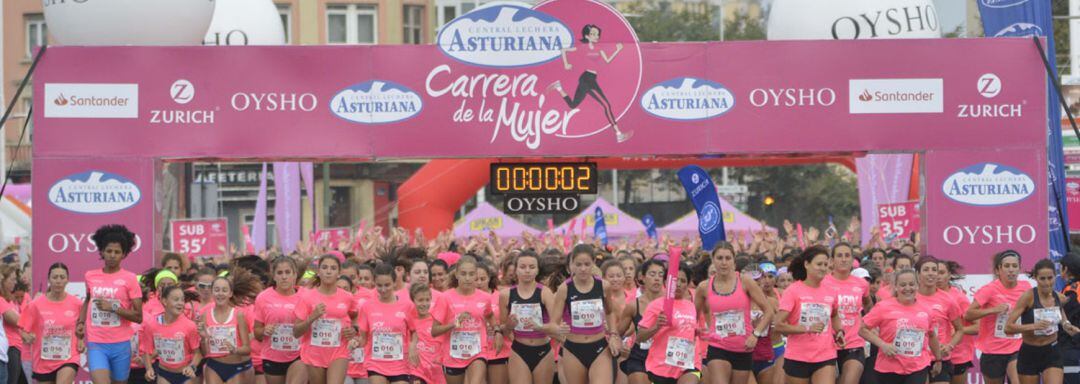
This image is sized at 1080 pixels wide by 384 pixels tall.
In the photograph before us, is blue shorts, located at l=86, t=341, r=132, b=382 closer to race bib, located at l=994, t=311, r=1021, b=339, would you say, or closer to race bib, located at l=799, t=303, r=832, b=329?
race bib, located at l=799, t=303, r=832, b=329

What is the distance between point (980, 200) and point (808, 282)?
381 cm

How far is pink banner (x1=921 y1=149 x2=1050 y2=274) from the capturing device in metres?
16.1

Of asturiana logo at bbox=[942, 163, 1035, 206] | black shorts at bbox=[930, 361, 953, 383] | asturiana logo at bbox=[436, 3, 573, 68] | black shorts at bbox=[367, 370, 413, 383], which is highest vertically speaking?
asturiana logo at bbox=[436, 3, 573, 68]

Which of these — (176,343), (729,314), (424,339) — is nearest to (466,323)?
(424,339)

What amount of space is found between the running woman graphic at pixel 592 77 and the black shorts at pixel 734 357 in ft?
11.4

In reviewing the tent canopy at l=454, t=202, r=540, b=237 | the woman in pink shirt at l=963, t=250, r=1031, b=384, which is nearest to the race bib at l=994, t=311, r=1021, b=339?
the woman in pink shirt at l=963, t=250, r=1031, b=384

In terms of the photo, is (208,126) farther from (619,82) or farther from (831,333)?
(831,333)

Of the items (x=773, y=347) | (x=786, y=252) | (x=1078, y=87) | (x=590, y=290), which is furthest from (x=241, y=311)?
(x=1078, y=87)

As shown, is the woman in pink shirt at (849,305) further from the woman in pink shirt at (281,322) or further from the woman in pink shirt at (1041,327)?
the woman in pink shirt at (281,322)

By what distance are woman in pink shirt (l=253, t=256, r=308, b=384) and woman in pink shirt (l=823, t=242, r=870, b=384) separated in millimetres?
4397

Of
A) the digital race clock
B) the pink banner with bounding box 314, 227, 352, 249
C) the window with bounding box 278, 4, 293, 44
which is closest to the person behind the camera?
the digital race clock

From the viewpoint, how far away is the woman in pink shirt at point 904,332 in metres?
12.8

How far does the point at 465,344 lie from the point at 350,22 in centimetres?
3741

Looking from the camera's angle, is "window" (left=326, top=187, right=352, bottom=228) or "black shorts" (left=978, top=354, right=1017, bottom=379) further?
"window" (left=326, top=187, right=352, bottom=228)
